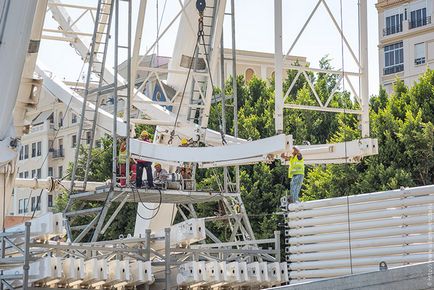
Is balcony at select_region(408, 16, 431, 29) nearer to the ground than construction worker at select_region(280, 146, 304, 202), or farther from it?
farther from it

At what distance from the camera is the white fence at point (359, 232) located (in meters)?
23.9

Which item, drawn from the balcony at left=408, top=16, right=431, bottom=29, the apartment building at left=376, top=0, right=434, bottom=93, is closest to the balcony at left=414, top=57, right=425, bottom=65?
the apartment building at left=376, top=0, right=434, bottom=93

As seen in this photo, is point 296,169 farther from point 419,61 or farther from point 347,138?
point 419,61

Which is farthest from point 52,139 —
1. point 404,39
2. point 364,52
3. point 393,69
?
point 364,52

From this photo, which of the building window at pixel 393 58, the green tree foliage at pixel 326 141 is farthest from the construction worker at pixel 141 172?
the building window at pixel 393 58

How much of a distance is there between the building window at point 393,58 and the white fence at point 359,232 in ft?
248

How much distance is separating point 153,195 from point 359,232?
9.34m

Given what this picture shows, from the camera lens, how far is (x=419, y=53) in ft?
324

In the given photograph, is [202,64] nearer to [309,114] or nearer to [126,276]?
[126,276]

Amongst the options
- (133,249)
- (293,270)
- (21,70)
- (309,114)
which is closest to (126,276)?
(133,249)

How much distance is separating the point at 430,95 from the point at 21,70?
3298 centimetres

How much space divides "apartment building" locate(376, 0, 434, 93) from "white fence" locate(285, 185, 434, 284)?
70892mm

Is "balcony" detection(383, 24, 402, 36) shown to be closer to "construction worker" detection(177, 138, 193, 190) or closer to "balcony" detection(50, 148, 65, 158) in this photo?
"balcony" detection(50, 148, 65, 158)

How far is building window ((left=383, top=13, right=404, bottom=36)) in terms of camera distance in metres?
102
